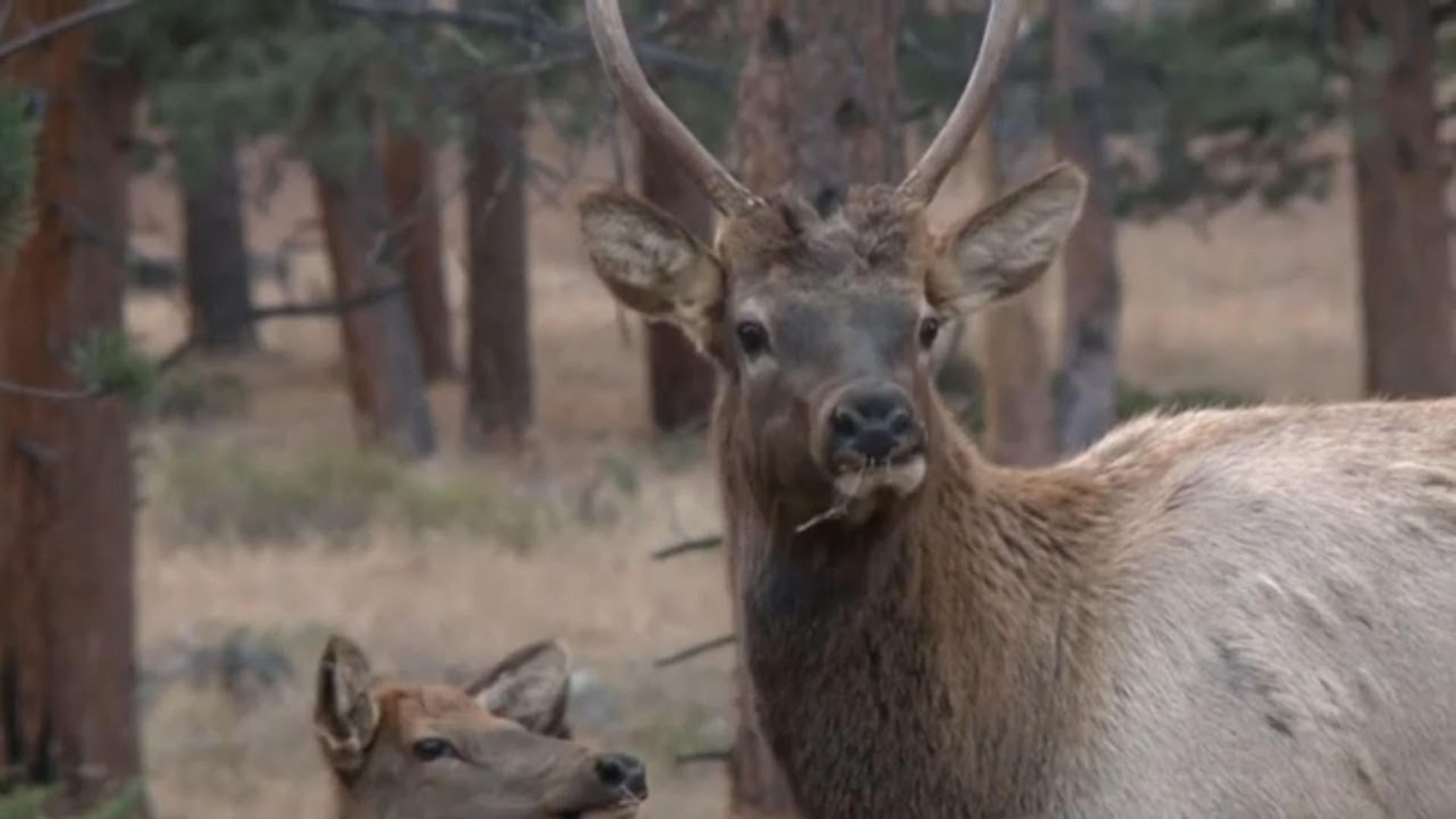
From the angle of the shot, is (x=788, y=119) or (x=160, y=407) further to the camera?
(x=160, y=407)

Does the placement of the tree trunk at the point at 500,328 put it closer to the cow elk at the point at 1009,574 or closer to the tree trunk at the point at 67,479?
the tree trunk at the point at 67,479

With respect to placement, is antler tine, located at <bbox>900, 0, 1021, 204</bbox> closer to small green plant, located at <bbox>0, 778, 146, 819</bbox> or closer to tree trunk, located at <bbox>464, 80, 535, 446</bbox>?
small green plant, located at <bbox>0, 778, 146, 819</bbox>

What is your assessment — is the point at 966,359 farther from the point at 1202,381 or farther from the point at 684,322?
the point at 684,322

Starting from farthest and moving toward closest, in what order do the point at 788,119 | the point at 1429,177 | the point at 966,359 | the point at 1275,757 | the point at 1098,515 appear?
the point at 966,359
the point at 1429,177
the point at 788,119
the point at 1098,515
the point at 1275,757

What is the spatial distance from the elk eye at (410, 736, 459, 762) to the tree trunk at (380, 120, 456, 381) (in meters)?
14.7

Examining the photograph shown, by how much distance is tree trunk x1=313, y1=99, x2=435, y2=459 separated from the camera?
2273 centimetres

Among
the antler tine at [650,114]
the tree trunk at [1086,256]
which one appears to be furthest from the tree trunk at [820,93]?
the tree trunk at [1086,256]

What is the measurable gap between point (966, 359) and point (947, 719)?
59.5 feet

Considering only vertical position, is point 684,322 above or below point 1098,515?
above

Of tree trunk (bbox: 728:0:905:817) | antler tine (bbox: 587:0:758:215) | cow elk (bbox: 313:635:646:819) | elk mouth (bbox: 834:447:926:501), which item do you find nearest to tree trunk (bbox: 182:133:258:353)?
tree trunk (bbox: 728:0:905:817)

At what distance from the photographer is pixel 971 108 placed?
6816 mm

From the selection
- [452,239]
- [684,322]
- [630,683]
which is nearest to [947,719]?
[684,322]

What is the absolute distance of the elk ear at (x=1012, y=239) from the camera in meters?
6.61

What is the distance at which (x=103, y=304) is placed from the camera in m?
11.4
